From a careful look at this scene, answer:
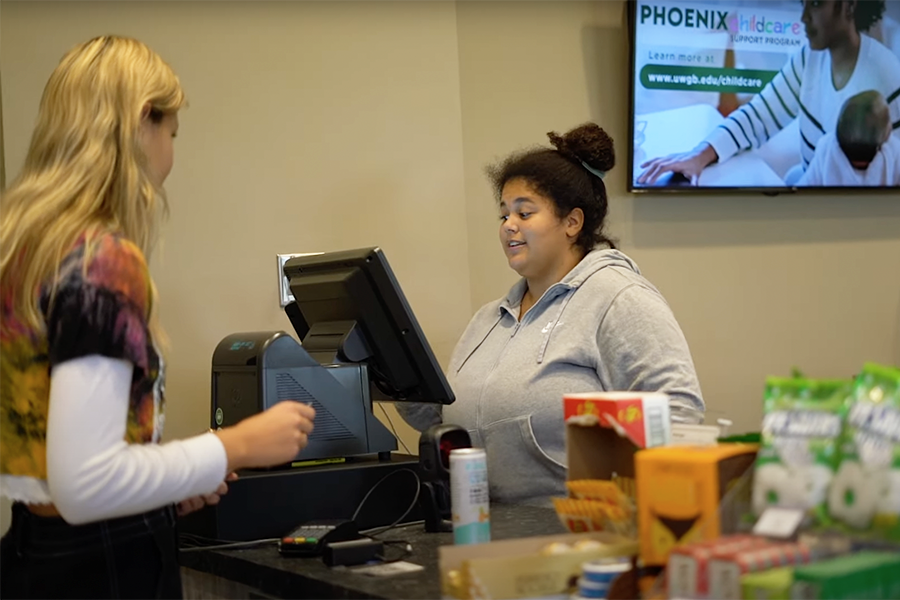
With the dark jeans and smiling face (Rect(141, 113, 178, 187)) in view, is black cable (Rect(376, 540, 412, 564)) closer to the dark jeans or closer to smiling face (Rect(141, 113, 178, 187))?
the dark jeans

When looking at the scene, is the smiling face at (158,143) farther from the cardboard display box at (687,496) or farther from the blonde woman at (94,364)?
the cardboard display box at (687,496)

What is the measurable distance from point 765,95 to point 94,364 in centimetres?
278

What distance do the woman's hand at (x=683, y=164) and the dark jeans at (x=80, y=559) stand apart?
226 cm

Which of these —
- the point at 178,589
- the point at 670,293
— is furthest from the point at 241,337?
the point at 670,293

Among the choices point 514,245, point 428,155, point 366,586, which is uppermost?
point 428,155

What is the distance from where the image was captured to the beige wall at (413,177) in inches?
113

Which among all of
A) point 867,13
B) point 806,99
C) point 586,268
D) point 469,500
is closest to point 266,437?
point 469,500

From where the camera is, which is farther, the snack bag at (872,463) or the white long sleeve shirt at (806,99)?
the white long sleeve shirt at (806,99)

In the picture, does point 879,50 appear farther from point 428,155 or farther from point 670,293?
point 428,155

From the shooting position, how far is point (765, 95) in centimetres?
353

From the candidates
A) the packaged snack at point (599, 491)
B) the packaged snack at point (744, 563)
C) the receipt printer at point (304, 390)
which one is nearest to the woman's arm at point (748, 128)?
the receipt printer at point (304, 390)

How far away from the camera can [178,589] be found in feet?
5.09

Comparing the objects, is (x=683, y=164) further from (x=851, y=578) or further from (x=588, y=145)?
(x=851, y=578)

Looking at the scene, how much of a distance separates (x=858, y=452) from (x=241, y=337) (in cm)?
140
